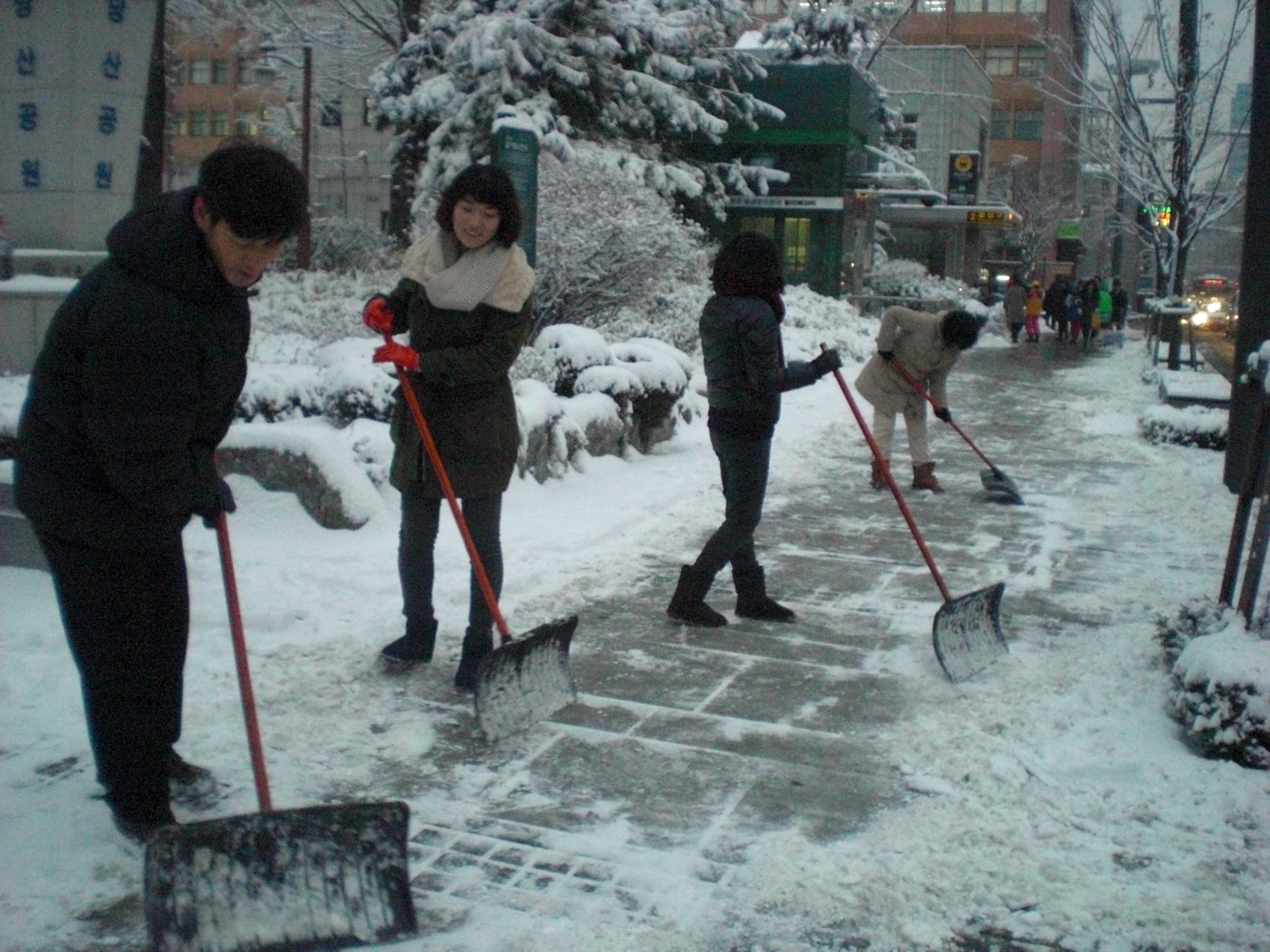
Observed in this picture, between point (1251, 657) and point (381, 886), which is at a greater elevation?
point (1251, 657)

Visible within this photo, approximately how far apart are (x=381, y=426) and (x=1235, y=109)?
1738 cm

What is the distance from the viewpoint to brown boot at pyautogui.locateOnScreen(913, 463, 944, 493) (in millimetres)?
9047

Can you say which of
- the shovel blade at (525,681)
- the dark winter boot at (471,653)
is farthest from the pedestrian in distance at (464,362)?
the shovel blade at (525,681)

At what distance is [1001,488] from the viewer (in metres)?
8.61

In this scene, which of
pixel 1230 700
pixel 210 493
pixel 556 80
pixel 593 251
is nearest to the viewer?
pixel 210 493

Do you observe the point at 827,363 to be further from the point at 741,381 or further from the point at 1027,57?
the point at 1027,57

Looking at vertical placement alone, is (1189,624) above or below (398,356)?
below

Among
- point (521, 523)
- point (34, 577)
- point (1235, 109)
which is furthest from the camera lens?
point (1235, 109)

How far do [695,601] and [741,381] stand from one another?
971 mm

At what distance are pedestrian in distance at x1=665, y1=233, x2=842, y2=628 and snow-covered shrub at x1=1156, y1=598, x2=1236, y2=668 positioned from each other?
5.25ft

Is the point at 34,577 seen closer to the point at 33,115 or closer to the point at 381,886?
the point at 381,886

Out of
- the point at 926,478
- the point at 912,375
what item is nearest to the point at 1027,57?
the point at 912,375

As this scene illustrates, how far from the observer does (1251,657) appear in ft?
13.2

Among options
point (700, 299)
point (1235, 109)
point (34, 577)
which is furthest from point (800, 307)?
point (34, 577)
